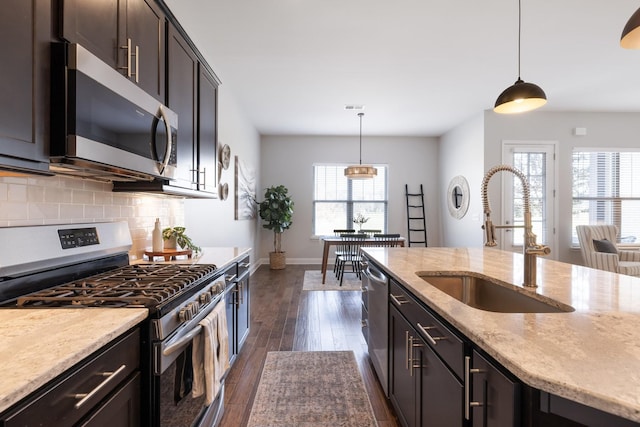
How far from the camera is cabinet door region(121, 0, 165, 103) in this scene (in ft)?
4.94

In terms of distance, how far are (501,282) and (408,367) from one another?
0.58 meters

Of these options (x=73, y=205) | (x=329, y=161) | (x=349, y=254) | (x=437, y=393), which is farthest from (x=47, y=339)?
(x=329, y=161)

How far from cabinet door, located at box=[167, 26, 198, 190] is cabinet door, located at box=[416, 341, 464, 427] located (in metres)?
1.62

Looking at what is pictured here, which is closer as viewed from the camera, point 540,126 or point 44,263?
point 44,263

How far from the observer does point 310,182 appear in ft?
24.2

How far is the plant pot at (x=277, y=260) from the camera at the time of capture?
6.68m

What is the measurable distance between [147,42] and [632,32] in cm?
213

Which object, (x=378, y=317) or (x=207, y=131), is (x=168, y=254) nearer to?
(x=207, y=131)

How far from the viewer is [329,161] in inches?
291

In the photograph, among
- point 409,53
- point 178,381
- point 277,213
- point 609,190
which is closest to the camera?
point 178,381

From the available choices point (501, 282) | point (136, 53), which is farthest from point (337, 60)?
point (501, 282)

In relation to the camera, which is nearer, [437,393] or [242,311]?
[437,393]

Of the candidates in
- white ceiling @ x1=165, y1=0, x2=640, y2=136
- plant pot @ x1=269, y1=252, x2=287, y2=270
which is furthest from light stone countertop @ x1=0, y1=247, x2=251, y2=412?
plant pot @ x1=269, y1=252, x2=287, y2=270

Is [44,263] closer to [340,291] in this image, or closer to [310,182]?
[340,291]
